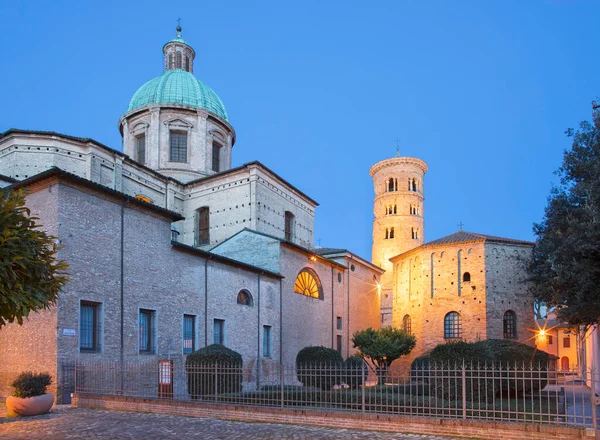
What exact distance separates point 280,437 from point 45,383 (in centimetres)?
671

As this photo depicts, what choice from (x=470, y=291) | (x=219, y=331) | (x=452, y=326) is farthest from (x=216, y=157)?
(x=452, y=326)

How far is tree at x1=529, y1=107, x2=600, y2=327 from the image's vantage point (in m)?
14.0

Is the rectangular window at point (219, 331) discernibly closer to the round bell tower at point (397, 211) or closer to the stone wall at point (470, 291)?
the stone wall at point (470, 291)

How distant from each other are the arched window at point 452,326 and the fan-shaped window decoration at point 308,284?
382 inches

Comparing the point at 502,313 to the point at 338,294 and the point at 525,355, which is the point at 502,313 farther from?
the point at 525,355

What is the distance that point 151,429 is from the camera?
1080 cm

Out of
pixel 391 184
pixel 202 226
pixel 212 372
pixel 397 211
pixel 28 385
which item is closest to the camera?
pixel 28 385

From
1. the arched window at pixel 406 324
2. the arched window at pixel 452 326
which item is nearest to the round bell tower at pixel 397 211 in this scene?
the arched window at pixel 406 324

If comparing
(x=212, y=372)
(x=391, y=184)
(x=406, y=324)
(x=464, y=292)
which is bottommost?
(x=406, y=324)

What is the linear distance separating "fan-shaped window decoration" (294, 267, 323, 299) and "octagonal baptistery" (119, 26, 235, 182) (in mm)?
10003

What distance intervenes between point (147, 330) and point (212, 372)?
514cm

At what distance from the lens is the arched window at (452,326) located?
1356 inches

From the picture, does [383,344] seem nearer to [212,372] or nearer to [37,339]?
[212,372]

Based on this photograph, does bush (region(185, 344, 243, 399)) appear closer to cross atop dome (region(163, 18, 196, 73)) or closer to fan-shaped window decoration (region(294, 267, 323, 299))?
fan-shaped window decoration (region(294, 267, 323, 299))
